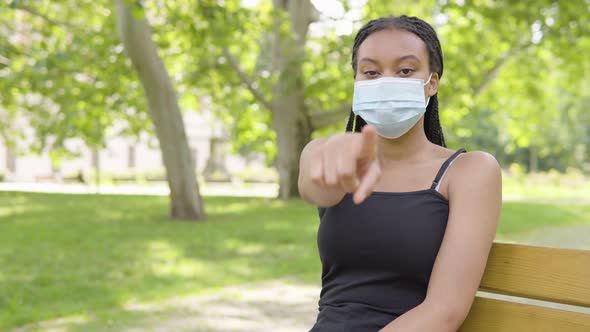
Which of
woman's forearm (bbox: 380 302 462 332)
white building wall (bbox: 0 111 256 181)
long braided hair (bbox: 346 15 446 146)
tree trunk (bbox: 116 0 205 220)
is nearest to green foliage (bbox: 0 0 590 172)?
tree trunk (bbox: 116 0 205 220)

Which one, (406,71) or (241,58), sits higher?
(241,58)

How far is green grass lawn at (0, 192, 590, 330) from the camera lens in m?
7.47

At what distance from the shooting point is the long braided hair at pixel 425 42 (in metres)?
2.34

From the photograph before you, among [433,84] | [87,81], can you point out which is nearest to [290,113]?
[87,81]

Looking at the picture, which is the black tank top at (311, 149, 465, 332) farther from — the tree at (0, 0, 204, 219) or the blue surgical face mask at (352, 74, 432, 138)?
the tree at (0, 0, 204, 219)

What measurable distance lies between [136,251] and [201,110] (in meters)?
16.3

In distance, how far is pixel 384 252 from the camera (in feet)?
7.29

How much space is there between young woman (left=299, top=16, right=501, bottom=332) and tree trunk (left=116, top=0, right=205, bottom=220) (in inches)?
475

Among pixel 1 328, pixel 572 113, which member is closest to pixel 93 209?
pixel 1 328

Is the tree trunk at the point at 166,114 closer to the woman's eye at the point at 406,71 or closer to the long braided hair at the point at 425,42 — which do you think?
the long braided hair at the point at 425,42

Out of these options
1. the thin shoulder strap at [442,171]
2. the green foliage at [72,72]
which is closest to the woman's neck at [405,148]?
the thin shoulder strap at [442,171]

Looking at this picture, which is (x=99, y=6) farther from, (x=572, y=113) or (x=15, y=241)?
(x=572, y=113)

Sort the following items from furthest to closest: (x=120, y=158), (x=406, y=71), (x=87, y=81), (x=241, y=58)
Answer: (x=120, y=158) < (x=241, y=58) < (x=87, y=81) < (x=406, y=71)

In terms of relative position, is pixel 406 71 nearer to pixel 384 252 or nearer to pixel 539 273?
pixel 384 252
